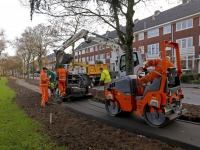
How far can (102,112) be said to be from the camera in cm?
683

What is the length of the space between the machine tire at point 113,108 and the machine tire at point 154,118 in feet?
3.61

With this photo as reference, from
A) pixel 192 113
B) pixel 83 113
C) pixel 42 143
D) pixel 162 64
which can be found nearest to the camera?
pixel 42 143

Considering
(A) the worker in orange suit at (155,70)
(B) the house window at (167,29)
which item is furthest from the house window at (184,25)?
(A) the worker in orange suit at (155,70)

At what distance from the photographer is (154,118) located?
197 inches

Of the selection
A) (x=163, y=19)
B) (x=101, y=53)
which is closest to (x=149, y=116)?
(x=163, y=19)

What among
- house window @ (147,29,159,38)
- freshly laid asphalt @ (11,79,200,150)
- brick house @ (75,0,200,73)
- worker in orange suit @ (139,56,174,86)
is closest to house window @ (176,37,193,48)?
brick house @ (75,0,200,73)

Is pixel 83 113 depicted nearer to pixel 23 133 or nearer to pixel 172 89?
pixel 23 133

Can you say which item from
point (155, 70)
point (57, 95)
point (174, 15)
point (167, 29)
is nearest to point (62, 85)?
point (57, 95)

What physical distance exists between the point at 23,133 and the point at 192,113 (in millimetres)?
5083

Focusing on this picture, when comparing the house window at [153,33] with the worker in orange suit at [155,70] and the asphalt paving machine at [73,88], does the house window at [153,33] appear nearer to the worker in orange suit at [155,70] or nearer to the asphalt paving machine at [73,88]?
the asphalt paving machine at [73,88]

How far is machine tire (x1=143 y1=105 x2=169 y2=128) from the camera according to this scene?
15.7ft

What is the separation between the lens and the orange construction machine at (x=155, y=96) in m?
4.60

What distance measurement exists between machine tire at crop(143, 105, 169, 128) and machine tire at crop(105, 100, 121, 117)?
1.10 meters

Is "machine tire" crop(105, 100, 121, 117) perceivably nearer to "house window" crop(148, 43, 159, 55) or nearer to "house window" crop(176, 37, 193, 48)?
"house window" crop(176, 37, 193, 48)
